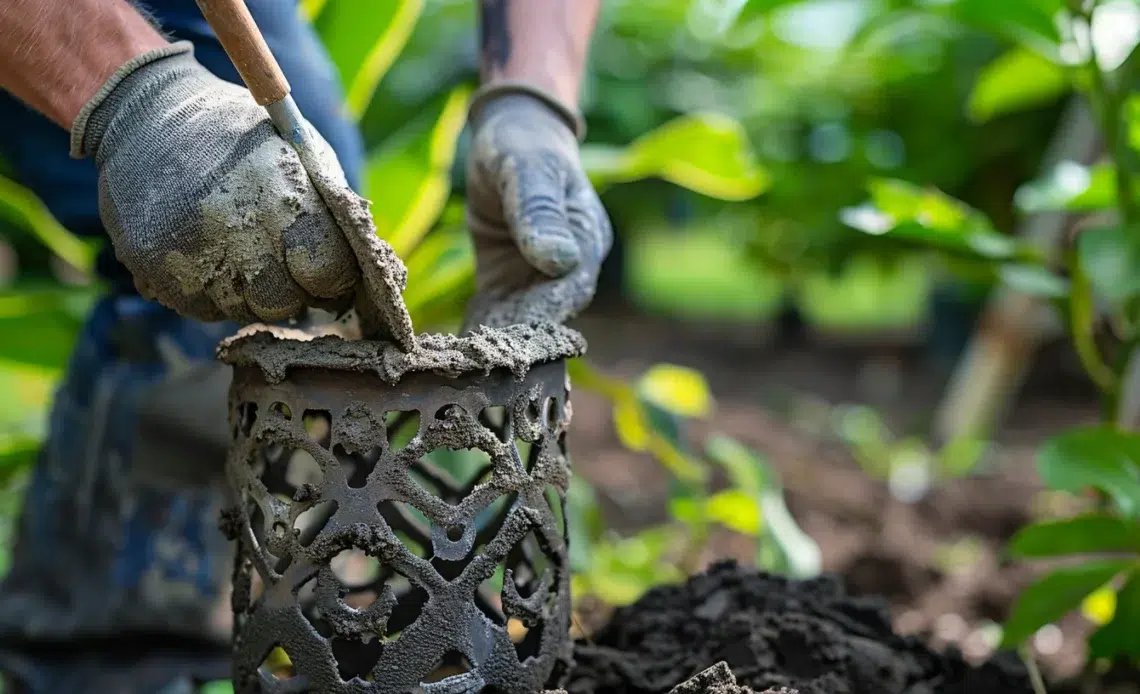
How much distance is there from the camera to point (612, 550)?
221 centimetres

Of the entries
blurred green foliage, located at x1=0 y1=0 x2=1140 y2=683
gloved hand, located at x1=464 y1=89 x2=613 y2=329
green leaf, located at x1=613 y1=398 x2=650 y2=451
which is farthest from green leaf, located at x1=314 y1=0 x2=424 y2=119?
gloved hand, located at x1=464 y1=89 x2=613 y2=329

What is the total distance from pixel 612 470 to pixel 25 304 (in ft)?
5.46

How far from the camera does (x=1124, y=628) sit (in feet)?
4.40

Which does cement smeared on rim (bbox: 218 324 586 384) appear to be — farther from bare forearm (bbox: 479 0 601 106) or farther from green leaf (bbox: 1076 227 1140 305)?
green leaf (bbox: 1076 227 1140 305)

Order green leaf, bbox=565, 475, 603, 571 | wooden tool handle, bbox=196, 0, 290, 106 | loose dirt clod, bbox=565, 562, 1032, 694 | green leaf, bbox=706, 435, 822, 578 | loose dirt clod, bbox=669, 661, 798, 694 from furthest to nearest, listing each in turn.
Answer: green leaf, bbox=565, 475, 603, 571, green leaf, bbox=706, 435, 822, 578, loose dirt clod, bbox=565, 562, 1032, 694, loose dirt clod, bbox=669, 661, 798, 694, wooden tool handle, bbox=196, 0, 290, 106

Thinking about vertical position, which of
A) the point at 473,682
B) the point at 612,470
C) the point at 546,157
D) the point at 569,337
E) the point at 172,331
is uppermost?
the point at 546,157

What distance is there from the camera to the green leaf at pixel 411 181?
220 cm

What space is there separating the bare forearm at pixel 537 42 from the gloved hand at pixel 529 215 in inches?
1.7

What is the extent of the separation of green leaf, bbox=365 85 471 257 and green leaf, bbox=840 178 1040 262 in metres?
0.94

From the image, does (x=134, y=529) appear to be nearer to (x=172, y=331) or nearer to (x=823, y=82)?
(x=172, y=331)

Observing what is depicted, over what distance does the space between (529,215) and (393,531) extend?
36cm

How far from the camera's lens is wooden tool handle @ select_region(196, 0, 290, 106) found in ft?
2.76

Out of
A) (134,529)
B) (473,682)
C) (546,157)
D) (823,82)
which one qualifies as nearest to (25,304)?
(134,529)

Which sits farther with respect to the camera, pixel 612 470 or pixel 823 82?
pixel 823 82
